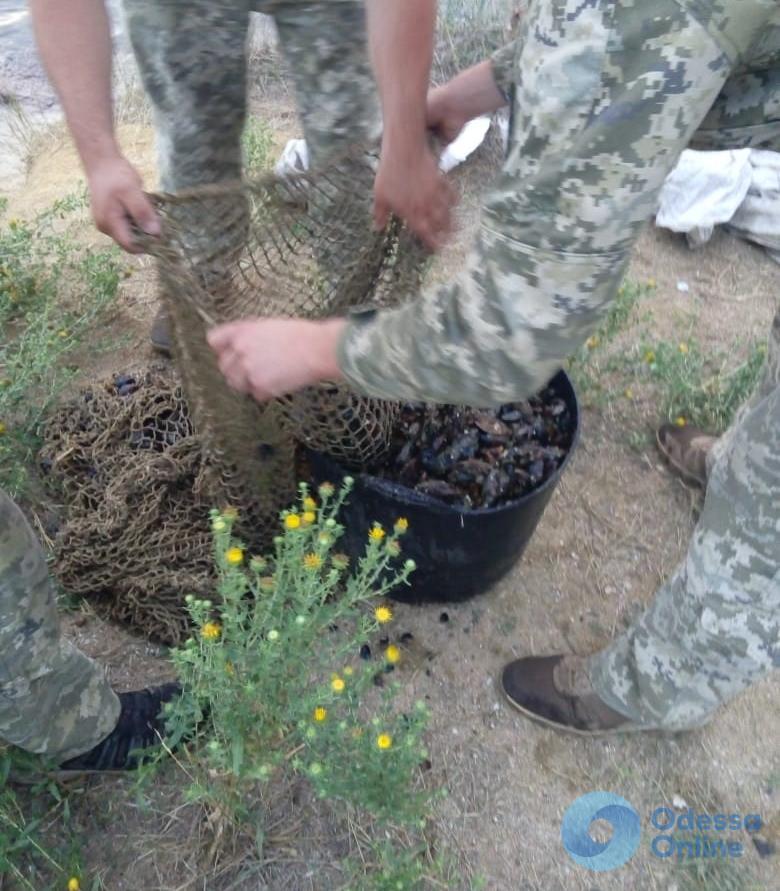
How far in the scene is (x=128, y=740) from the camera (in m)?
1.71

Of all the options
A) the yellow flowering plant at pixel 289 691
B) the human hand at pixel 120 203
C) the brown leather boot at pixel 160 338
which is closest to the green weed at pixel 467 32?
the brown leather boot at pixel 160 338

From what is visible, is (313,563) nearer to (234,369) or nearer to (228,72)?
(234,369)

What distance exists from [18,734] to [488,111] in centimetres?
154

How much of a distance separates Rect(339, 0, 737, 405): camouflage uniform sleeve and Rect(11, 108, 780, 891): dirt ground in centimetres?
112

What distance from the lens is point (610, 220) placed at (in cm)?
92

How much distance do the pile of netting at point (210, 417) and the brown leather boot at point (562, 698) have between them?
68cm

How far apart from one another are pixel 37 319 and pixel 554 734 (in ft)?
6.21

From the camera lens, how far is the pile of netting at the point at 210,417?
160 centimetres

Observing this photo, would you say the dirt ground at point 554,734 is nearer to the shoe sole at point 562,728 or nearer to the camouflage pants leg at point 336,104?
the shoe sole at point 562,728

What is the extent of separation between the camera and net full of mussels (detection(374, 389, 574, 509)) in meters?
1.84

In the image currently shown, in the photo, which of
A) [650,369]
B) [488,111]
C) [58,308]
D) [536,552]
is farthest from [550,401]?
[58,308]

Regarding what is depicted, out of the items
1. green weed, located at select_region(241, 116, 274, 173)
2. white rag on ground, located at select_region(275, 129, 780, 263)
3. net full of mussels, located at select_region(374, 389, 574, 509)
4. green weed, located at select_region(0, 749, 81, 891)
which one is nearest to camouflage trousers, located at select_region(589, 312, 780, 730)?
net full of mussels, located at select_region(374, 389, 574, 509)

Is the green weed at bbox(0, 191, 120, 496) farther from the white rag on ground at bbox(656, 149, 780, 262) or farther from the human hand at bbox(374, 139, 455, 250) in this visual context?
the white rag on ground at bbox(656, 149, 780, 262)

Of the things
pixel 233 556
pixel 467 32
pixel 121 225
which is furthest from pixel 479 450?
pixel 467 32
